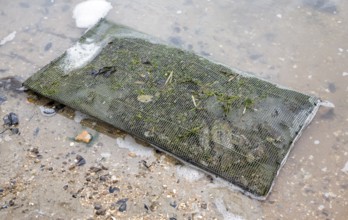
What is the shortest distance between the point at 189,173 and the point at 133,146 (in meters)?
0.40

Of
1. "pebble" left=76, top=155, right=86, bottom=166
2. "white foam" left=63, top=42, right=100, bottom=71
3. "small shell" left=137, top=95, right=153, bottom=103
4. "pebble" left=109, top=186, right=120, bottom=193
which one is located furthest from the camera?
"white foam" left=63, top=42, right=100, bottom=71

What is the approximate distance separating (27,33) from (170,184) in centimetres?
181

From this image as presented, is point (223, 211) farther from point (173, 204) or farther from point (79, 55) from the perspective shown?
point (79, 55)

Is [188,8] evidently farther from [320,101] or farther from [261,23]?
[320,101]

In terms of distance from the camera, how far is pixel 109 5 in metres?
3.64

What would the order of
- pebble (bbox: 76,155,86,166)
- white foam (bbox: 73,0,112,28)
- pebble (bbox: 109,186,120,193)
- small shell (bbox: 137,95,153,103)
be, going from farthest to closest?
white foam (bbox: 73,0,112,28) → small shell (bbox: 137,95,153,103) → pebble (bbox: 76,155,86,166) → pebble (bbox: 109,186,120,193)

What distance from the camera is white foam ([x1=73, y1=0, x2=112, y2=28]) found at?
349 cm

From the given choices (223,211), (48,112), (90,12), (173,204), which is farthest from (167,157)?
(90,12)

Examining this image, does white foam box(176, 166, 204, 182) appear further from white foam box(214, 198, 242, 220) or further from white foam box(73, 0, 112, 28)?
white foam box(73, 0, 112, 28)

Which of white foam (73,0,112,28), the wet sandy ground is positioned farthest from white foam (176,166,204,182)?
white foam (73,0,112,28)

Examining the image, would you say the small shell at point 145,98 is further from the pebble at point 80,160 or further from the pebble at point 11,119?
the pebble at point 11,119

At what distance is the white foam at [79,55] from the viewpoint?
3.04m

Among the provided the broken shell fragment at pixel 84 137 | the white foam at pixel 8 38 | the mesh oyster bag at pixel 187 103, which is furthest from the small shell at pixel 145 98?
the white foam at pixel 8 38

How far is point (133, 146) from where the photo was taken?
269 cm
